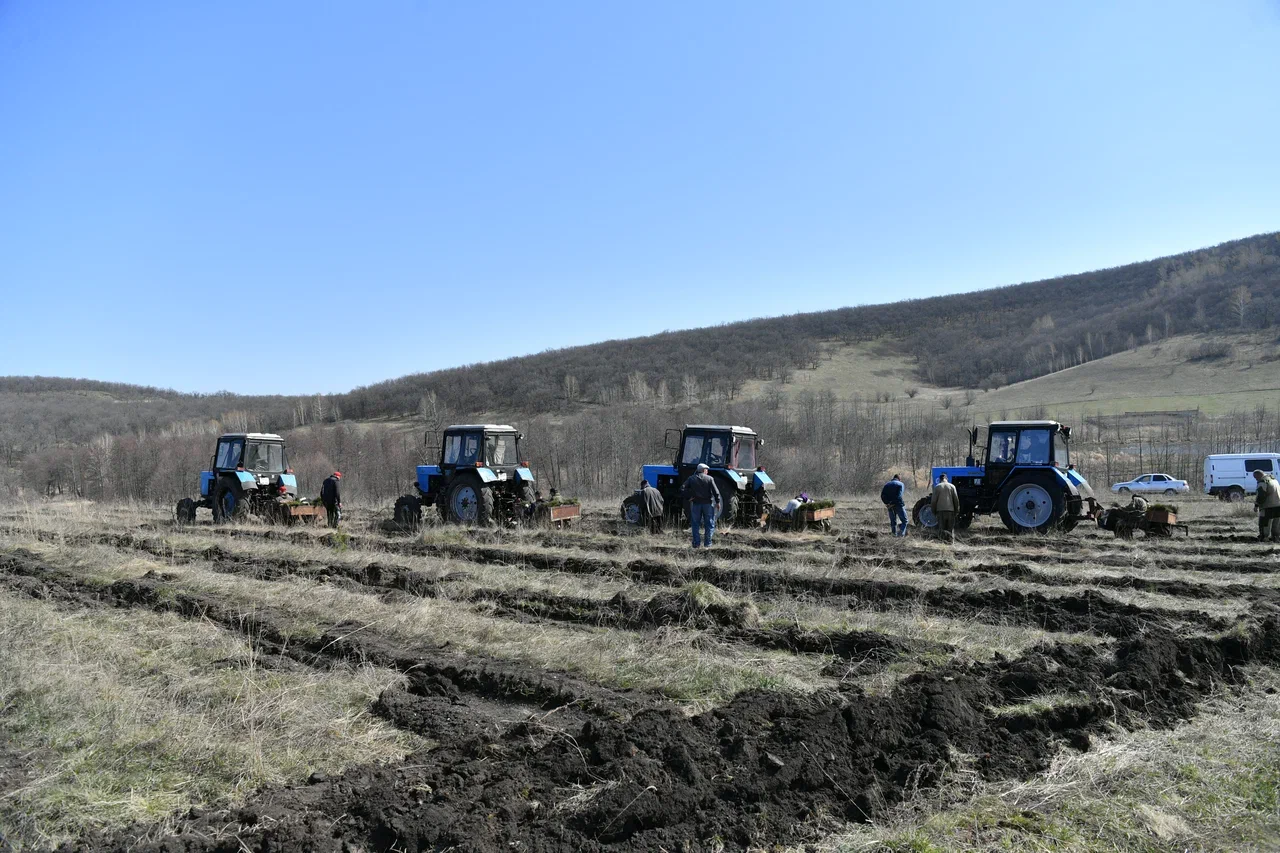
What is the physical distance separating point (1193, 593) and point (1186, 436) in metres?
35.1

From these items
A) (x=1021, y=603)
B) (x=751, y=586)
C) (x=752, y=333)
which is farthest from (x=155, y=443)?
(x=752, y=333)

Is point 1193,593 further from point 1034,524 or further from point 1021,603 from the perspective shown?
point 1034,524

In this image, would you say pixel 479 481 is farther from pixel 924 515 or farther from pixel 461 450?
pixel 924 515

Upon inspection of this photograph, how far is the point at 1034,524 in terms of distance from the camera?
49.7 ft

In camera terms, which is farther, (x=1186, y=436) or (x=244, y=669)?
(x=1186, y=436)

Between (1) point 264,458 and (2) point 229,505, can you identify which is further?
(1) point 264,458

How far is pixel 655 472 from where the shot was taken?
1667 centimetres

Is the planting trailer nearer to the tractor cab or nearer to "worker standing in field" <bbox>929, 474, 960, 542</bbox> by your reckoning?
the tractor cab

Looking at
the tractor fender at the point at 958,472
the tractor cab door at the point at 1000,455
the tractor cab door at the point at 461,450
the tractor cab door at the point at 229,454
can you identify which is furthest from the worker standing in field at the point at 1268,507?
the tractor cab door at the point at 229,454

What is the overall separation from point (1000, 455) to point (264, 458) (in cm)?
1574

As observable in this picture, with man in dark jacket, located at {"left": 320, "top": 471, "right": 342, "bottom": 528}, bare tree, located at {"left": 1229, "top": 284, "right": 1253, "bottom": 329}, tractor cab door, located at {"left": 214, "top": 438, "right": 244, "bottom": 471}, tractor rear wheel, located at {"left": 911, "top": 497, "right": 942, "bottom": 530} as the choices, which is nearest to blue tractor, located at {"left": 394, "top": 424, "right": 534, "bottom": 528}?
man in dark jacket, located at {"left": 320, "top": 471, "right": 342, "bottom": 528}

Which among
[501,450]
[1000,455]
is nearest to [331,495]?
[501,450]

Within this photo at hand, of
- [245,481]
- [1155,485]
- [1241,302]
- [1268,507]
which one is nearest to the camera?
[1268,507]

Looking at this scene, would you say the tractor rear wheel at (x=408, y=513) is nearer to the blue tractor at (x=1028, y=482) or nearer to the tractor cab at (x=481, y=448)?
the tractor cab at (x=481, y=448)
